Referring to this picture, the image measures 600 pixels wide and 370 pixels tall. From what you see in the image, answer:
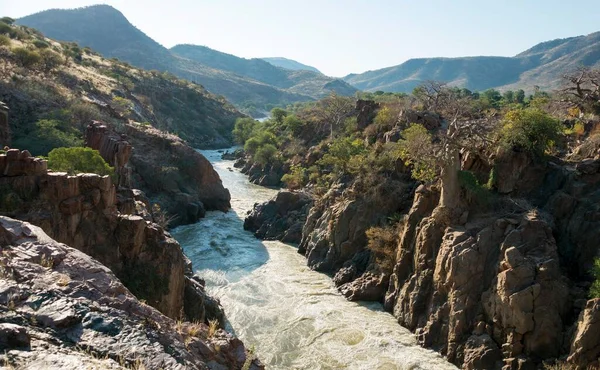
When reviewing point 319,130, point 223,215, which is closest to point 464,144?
point 223,215

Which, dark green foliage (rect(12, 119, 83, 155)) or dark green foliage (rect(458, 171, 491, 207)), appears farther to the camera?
dark green foliage (rect(12, 119, 83, 155))

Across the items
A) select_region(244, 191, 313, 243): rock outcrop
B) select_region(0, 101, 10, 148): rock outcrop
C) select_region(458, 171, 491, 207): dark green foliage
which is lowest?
select_region(244, 191, 313, 243): rock outcrop

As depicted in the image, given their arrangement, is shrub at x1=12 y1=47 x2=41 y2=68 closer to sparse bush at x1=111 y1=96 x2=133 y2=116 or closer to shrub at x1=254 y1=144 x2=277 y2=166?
sparse bush at x1=111 y1=96 x2=133 y2=116

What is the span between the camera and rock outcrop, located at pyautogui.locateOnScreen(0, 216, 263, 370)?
18.1 ft

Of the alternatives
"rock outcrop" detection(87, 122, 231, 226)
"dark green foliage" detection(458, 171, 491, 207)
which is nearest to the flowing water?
"rock outcrop" detection(87, 122, 231, 226)

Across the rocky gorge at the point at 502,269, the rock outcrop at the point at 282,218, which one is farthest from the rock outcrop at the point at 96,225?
the rock outcrop at the point at 282,218

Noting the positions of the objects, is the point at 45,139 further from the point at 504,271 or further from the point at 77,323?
the point at 504,271

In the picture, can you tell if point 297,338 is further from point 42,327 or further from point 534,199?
point 42,327

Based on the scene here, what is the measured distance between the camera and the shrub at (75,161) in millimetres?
21891

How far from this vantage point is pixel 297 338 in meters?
19.7

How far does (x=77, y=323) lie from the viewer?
6.23 m

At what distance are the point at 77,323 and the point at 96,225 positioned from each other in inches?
423

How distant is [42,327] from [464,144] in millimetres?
19905

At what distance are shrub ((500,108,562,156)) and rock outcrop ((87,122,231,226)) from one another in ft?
83.8
